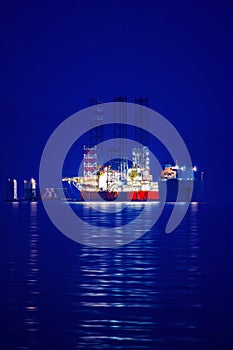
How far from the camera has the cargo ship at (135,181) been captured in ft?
513

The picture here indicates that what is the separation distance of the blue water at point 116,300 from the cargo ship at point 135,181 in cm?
12980

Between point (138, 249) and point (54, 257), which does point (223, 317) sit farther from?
point (138, 249)

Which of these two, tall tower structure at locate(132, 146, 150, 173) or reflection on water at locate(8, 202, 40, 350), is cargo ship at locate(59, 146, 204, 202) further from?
reflection on water at locate(8, 202, 40, 350)

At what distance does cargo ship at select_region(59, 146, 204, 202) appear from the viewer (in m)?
156

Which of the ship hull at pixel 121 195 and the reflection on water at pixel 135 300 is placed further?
the ship hull at pixel 121 195

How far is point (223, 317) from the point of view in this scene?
1280 cm

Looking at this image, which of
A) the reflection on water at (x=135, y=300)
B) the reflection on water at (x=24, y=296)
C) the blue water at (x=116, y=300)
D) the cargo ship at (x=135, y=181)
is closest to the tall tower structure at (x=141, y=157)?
the cargo ship at (x=135, y=181)

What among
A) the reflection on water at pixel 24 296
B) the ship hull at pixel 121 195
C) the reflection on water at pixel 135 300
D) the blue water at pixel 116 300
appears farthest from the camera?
the ship hull at pixel 121 195

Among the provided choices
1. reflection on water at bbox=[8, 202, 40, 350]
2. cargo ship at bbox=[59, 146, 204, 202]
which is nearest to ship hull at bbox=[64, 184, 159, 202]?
cargo ship at bbox=[59, 146, 204, 202]

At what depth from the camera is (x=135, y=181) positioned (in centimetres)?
16438

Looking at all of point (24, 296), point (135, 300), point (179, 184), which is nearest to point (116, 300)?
point (135, 300)

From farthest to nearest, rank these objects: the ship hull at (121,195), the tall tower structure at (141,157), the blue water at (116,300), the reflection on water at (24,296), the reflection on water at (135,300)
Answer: the ship hull at (121,195)
the tall tower structure at (141,157)
the reflection on water at (24,296)
the reflection on water at (135,300)
the blue water at (116,300)

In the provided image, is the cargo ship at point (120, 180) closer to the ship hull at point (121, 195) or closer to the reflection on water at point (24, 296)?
the ship hull at point (121, 195)

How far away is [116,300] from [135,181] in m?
150
